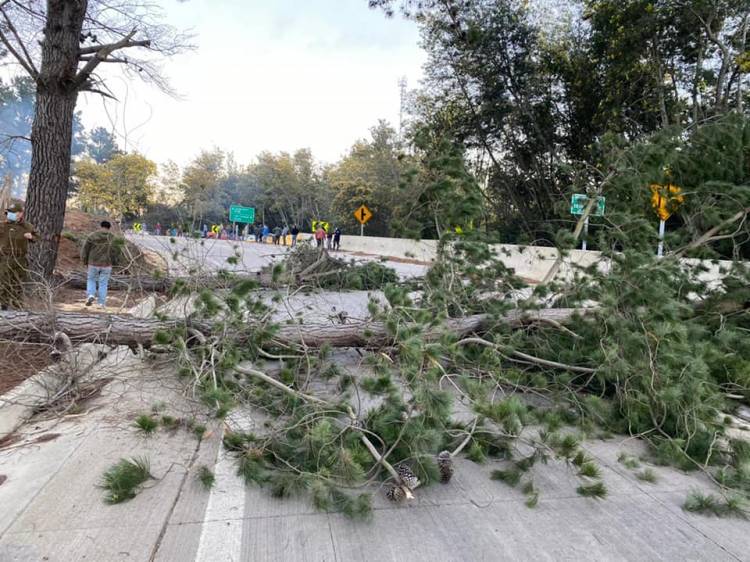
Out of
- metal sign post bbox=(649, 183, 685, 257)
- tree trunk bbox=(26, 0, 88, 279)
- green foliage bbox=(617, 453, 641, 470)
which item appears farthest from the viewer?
tree trunk bbox=(26, 0, 88, 279)

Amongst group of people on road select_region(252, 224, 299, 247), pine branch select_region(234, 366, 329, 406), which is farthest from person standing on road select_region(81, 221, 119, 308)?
pine branch select_region(234, 366, 329, 406)

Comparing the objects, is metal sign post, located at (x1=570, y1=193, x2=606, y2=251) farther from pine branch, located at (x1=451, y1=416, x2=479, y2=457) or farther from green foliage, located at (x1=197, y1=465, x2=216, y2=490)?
green foliage, located at (x1=197, y1=465, x2=216, y2=490)

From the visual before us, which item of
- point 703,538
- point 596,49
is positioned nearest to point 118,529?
point 703,538

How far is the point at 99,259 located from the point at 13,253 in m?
1.45

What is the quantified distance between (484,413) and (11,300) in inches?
195

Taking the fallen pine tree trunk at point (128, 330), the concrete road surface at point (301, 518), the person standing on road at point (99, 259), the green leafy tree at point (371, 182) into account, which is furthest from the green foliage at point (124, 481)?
the green leafy tree at point (371, 182)

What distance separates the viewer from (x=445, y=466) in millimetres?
2797

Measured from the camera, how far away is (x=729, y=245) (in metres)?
6.68

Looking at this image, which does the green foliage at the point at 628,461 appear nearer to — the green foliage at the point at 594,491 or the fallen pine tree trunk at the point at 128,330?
the green foliage at the point at 594,491

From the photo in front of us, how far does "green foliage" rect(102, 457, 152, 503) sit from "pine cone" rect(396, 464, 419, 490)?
4.79 ft

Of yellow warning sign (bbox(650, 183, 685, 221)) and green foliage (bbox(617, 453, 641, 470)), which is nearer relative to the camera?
green foliage (bbox(617, 453, 641, 470))

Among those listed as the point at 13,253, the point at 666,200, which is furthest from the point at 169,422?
the point at 666,200

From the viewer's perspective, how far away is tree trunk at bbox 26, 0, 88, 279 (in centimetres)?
633

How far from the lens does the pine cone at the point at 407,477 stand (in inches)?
103
